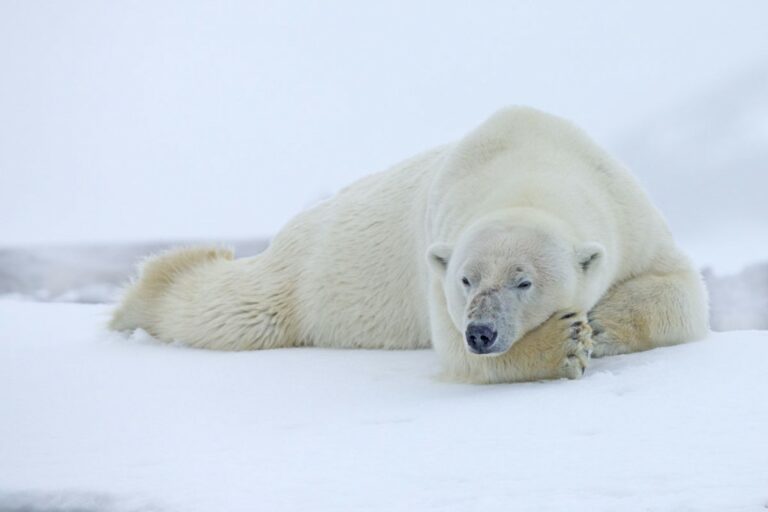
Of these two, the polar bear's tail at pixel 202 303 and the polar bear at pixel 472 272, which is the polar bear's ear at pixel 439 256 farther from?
the polar bear's tail at pixel 202 303

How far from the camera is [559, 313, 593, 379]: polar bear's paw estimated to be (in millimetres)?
3953

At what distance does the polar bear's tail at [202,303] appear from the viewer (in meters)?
6.08

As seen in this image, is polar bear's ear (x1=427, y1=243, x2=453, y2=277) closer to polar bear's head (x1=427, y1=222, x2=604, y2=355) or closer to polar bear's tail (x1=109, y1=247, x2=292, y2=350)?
polar bear's head (x1=427, y1=222, x2=604, y2=355)

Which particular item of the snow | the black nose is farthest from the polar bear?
the snow

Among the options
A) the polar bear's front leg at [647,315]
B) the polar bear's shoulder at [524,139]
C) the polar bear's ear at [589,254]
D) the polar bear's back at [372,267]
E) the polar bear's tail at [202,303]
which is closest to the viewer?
the polar bear's ear at [589,254]

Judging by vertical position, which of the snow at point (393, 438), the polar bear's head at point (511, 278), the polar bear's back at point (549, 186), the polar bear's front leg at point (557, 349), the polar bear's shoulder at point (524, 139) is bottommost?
the snow at point (393, 438)

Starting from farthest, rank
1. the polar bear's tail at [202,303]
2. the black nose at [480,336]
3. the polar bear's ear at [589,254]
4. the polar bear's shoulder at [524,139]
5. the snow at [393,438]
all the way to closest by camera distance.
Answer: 1. the polar bear's tail at [202,303]
2. the polar bear's shoulder at [524,139]
3. the polar bear's ear at [589,254]
4. the black nose at [480,336]
5. the snow at [393,438]

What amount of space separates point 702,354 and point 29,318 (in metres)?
4.89

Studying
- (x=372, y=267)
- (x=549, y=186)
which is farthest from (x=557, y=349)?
(x=372, y=267)

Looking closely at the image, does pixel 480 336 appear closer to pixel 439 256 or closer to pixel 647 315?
pixel 439 256

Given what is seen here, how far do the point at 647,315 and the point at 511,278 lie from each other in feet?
2.90

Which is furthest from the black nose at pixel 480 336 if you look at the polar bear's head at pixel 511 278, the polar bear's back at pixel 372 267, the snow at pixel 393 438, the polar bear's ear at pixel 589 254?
the polar bear's back at pixel 372 267

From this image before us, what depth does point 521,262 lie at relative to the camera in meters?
3.94

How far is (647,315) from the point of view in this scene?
4.48m
